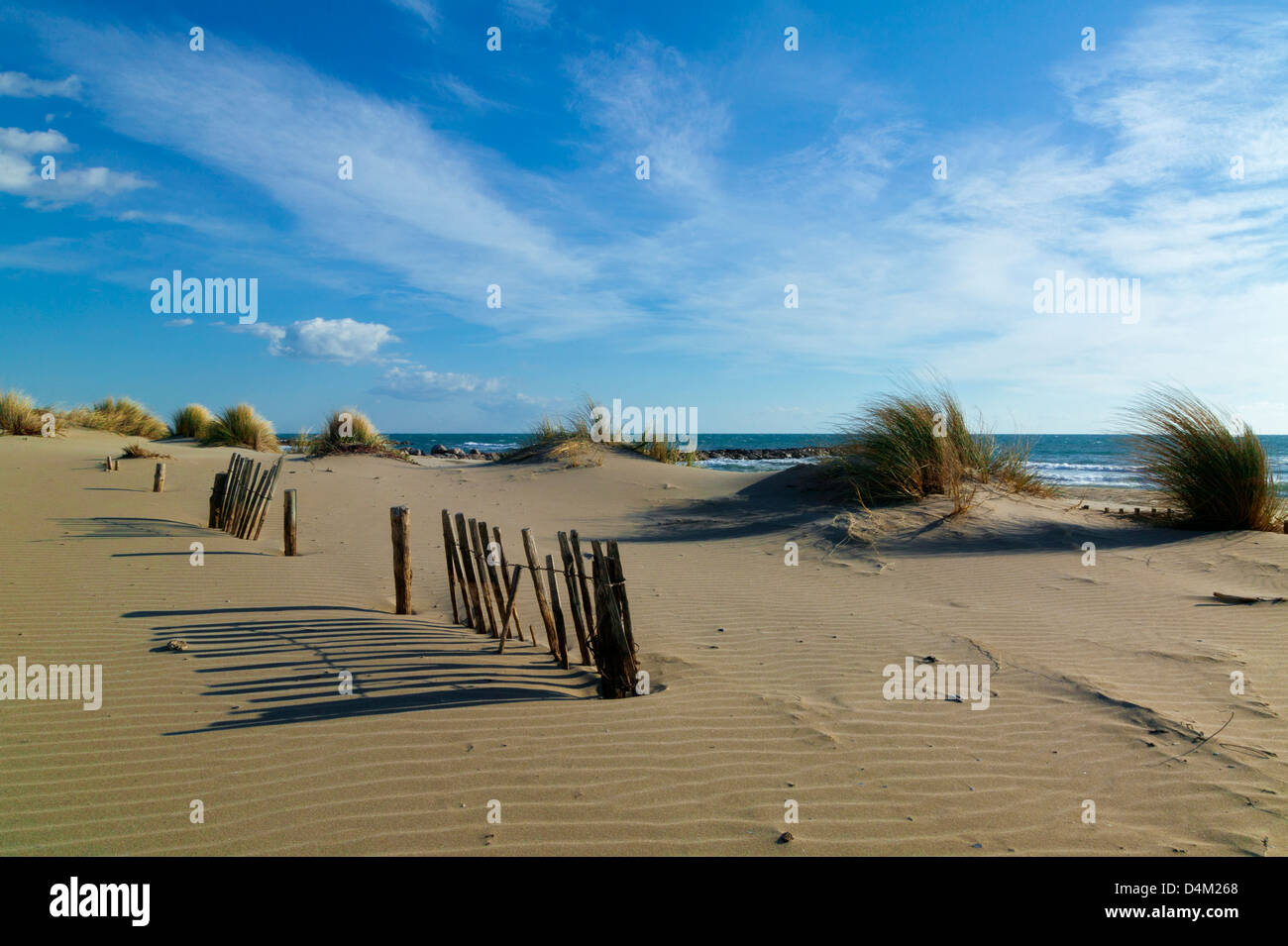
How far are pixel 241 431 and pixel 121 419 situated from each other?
577 cm

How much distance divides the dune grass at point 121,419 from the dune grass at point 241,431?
3166mm

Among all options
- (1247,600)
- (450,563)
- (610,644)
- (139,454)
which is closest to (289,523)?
(450,563)

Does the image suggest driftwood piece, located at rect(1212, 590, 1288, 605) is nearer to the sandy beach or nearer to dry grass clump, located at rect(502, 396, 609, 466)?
the sandy beach

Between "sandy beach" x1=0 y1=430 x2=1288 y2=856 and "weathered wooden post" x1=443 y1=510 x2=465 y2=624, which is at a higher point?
"weathered wooden post" x1=443 y1=510 x2=465 y2=624

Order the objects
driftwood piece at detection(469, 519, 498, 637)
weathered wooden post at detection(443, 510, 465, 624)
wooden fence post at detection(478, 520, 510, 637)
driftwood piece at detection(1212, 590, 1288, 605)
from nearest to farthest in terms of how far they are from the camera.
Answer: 1. wooden fence post at detection(478, 520, 510, 637)
2. driftwood piece at detection(469, 519, 498, 637)
3. weathered wooden post at detection(443, 510, 465, 624)
4. driftwood piece at detection(1212, 590, 1288, 605)

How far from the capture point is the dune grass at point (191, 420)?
23.2 meters

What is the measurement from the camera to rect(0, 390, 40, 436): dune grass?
18.0m

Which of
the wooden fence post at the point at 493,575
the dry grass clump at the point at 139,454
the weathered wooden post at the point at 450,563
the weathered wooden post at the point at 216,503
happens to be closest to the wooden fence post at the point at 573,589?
the wooden fence post at the point at 493,575

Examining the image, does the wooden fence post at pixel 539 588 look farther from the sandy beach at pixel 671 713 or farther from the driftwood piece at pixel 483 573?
the driftwood piece at pixel 483 573

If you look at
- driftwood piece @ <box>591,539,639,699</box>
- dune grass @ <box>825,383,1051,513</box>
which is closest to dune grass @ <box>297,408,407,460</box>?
dune grass @ <box>825,383,1051,513</box>

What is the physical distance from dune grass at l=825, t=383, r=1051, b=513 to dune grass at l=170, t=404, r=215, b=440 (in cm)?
2092

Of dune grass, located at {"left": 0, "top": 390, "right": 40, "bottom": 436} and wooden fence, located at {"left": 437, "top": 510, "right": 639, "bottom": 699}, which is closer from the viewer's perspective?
wooden fence, located at {"left": 437, "top": 510, "right": 639, "bottom": 699}
